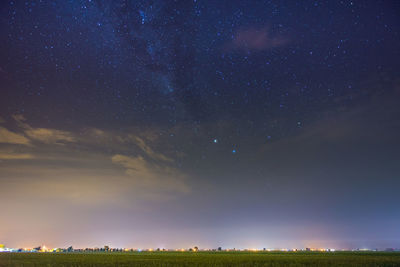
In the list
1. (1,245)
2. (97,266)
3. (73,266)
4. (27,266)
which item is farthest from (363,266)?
(1,245)

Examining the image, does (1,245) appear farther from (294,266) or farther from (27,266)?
(294,266)

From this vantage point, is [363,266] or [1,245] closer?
[363,266]

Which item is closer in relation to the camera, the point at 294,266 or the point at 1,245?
the point at 294,266

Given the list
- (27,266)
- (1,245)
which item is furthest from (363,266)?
(1,245)

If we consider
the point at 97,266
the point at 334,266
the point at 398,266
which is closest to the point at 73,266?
the point at 97,266

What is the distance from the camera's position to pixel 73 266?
93.0 feet

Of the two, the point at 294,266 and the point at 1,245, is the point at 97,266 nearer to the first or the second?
the point at 294,266

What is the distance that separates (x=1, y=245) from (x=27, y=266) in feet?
586

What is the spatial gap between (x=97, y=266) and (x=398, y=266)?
29.9 m

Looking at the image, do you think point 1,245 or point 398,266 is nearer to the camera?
point 398,266

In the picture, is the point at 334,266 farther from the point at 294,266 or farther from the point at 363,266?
the point at 294,266

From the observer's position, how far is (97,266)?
2964 cm

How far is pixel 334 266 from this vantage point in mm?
30141

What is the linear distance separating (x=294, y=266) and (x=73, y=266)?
69.7 ft
